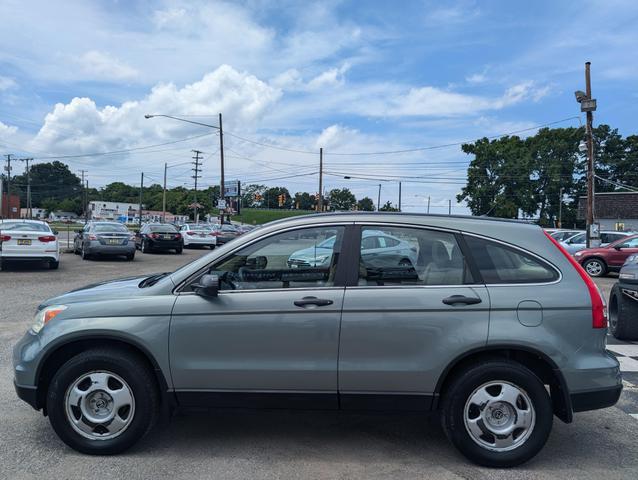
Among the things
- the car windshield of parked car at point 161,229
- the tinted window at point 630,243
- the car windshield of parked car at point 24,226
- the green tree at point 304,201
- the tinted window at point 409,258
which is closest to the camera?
the tinted window at point 409,258

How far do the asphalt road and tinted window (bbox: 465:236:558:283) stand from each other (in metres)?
1.21

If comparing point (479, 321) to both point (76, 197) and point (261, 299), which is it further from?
point (76, 197)

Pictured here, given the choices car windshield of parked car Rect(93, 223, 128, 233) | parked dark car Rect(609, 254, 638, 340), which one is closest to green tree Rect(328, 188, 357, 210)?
car windshield of parked car Rect(93, 223, 128, 233)

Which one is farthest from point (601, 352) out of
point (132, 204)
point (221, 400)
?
point (132, 204)

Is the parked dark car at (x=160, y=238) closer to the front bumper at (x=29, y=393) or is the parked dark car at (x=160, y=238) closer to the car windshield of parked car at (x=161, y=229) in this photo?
the car windshield of parked car at (x=161, y=229)

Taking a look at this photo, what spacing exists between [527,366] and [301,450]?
1.74 metres

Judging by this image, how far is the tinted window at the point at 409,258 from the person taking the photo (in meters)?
3.71

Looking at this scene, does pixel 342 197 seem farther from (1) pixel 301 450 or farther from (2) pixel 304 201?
(1) pixel 301 450

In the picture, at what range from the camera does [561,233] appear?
84.7ft

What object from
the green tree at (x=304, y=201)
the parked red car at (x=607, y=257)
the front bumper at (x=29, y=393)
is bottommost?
the front bumper at (x=29, y=393)

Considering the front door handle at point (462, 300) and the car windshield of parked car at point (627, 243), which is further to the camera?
the car windshield of parked car at point (627, 243)

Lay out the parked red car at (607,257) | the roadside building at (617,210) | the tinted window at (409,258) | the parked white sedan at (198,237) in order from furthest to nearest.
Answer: the roadside building at (617,210) → the parked white sedan at (198,237) → the parked red car at (607,257) → the tinted window at (409,258)

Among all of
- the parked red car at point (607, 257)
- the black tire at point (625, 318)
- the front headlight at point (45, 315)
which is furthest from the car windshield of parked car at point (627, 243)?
the front headlight at point (45, 315)

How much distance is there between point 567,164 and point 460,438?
70.7 m
